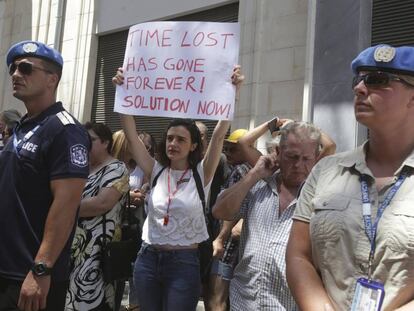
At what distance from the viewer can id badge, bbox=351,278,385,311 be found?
1.60m

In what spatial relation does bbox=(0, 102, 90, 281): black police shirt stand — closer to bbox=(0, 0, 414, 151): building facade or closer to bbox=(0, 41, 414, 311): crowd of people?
bbox=(0, 41, 414, 311): crowd of people

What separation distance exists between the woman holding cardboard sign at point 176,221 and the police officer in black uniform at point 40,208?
0.75 metres

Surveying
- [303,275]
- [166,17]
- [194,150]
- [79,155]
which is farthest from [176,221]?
[166,17]

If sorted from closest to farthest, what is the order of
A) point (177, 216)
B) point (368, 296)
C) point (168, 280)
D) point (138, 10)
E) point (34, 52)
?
point (368, 296)
point (34, 52)
point (168, 280)
point (177, 216)
point (138, 10)

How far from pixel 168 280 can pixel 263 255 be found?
2.76 feet

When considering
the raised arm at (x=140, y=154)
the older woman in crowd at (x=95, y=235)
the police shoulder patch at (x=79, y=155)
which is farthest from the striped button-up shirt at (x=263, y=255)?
the older woman in crowd at (x=95, y=235)

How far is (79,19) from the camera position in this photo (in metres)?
10.2

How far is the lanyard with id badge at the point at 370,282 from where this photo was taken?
161cm

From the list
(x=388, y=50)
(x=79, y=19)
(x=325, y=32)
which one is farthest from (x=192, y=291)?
(x=79, y=19)

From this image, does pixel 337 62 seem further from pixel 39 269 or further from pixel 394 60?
pixel 39 269

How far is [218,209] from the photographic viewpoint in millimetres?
3008

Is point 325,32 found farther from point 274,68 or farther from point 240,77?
point 240,77

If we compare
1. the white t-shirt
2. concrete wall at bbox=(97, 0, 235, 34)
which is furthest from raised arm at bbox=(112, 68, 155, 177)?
concrete wall at bbox=(97, 0, 235, 34)

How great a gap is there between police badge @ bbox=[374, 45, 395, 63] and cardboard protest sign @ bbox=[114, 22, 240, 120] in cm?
175
